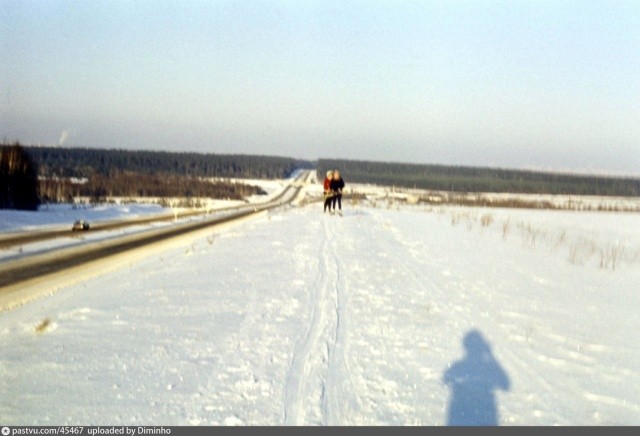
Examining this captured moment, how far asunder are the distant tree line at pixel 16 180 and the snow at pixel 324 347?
969 inches

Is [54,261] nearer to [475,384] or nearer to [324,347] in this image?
[324,347]

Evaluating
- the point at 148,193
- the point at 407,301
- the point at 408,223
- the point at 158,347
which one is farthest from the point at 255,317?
the point at 148,193

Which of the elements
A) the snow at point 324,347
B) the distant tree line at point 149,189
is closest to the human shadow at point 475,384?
the snow at point 324,347

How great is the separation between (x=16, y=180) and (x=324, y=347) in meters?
32.1

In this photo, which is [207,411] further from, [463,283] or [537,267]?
[537,267]

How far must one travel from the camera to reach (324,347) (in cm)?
615

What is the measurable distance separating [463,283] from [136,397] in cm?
685

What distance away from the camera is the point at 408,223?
72.0ft

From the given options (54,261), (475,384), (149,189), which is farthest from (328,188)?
(149,189)

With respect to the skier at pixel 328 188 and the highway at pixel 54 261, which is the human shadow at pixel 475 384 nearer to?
the highway at pixel 54 261

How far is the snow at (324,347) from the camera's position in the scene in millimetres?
4691

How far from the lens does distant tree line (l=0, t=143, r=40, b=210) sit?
31.2 metres

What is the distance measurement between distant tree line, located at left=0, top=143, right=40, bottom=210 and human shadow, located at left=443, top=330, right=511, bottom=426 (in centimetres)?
3224

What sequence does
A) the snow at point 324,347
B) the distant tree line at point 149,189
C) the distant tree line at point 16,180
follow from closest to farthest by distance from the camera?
the snow at point 324,347 < the distant tree line at point 16,180 < the distant tree line at point 149,189
